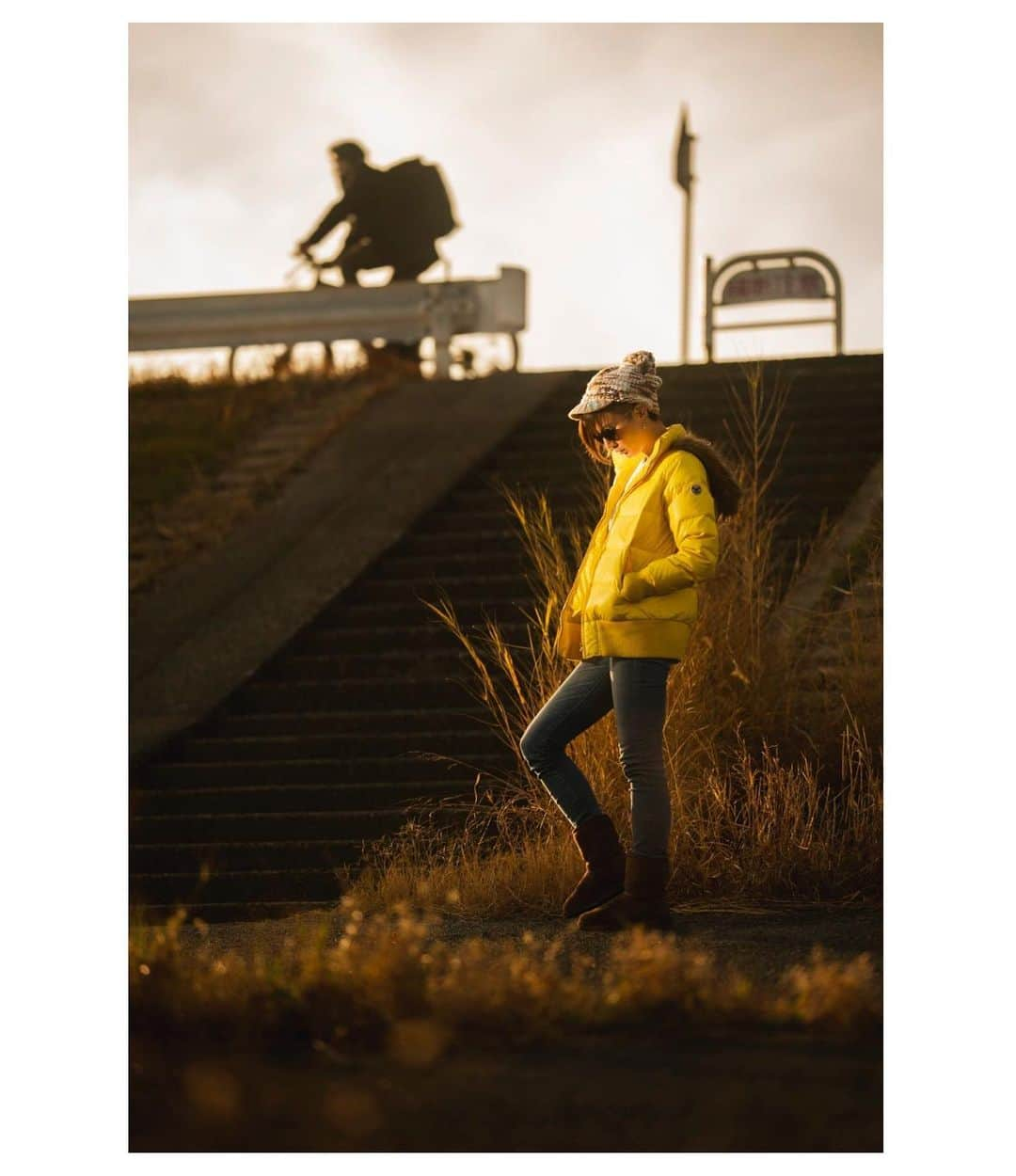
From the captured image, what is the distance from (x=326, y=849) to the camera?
7020mm

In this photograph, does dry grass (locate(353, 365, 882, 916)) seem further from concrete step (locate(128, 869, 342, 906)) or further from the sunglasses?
the sunglasses

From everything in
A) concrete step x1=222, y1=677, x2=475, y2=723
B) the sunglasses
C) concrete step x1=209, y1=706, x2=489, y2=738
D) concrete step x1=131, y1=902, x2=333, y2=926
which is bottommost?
concrete step x1=131, y1=902, x2=333, y2=926

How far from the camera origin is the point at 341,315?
45.5 ft

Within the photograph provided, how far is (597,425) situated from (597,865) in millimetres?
1293

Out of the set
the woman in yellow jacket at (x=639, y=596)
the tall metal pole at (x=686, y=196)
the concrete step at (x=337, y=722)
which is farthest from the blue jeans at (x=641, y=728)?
the tall metal pole at (x=686, y=196)

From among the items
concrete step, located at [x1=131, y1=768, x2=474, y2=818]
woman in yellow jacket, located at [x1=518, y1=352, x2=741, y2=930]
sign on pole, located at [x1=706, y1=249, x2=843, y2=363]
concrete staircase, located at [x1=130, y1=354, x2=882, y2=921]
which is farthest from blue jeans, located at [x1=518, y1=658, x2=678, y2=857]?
sign on pole, located at [x1=706, y1=249, x2=843, y2=363]

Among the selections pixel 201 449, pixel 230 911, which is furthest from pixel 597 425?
pixel 201 449

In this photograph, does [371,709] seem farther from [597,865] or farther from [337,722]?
[597,865]

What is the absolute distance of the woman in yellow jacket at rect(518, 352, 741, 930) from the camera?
498 centimetres

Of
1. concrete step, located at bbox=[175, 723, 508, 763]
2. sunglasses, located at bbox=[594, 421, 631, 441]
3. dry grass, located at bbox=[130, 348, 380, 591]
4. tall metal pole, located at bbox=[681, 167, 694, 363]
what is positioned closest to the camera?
sunglasses, located at bbox=[594, 421, 631, 441]

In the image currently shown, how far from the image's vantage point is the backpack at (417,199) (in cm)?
1430

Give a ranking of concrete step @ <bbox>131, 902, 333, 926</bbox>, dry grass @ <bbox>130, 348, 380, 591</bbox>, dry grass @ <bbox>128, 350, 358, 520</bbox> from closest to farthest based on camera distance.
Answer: concrete step @ <bbox>131, 902, 333, 926</bbox>
dry grass @ <bbox>130, 348, 380, 591</bbox>
dry grass @ <bbox>128, 350, 358, 520</bbox>

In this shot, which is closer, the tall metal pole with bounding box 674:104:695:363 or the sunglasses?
the sunglasses
